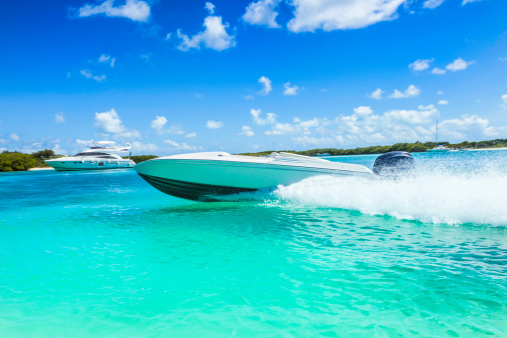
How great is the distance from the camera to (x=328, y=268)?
166 inches

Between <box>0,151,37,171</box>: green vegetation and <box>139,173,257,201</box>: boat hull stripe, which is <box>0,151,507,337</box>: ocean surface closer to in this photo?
<box>139,173,257,201</box>: boat hull stripe

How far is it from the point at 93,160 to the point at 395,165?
5719cm

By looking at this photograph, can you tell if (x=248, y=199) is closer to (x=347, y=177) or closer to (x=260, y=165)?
(x=260, y=165)

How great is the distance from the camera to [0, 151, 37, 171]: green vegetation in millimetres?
60463

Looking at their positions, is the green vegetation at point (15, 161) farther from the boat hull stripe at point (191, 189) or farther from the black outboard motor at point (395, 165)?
the black outboard motor at point (395, 165)

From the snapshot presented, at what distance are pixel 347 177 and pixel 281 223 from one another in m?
3.20

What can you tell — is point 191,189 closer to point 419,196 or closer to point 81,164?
point 419,196

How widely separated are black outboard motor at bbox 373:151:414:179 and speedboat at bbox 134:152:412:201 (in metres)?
0.31

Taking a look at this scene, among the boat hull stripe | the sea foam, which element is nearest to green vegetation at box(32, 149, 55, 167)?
the boat hull stripe

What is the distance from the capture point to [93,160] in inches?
2221

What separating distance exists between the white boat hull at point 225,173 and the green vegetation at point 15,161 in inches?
2599

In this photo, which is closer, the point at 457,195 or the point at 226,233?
the point at 226,233

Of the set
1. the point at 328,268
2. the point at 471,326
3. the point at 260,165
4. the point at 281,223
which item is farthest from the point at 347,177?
the point at 471,326

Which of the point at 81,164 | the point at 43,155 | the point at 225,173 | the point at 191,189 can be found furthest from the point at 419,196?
the point at 43,155
